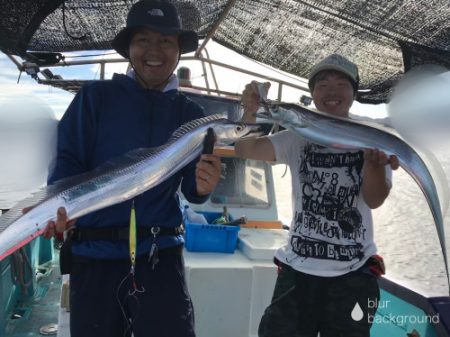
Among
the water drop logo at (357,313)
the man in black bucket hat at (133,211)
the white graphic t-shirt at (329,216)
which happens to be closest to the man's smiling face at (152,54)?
the man in black bucket hat at (133,211)

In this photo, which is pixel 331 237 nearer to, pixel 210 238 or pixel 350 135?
pixel 350 135

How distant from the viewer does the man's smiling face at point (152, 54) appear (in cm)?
296

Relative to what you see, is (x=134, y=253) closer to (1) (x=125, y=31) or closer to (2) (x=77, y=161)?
(2) (x=77, y=161)

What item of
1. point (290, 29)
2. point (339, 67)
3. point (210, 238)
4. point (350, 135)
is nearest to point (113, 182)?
point (350, 135)

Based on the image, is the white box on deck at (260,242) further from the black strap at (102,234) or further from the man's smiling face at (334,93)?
the black strap at (102,234)

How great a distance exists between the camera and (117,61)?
7523 mm

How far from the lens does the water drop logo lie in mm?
3045

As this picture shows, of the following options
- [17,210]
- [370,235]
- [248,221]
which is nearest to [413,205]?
[248,221]

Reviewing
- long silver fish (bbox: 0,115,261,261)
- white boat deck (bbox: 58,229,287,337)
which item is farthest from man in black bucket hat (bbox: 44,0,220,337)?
white boat deck (bbox: 58,229,287,337)

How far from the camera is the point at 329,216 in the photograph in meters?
3.16

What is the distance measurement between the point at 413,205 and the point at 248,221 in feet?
68.1

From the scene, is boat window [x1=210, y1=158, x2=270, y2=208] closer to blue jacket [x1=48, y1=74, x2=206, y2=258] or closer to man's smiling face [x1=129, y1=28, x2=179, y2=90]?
blue jacket [x1=48, y1=74, x2=206, y2=258]

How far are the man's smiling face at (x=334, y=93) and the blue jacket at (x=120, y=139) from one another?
107 centimetres

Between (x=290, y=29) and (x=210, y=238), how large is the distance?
11.5 feet
